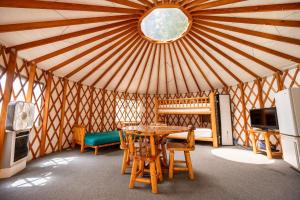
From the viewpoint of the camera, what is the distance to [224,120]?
4.39 m

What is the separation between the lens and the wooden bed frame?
13.6 ft

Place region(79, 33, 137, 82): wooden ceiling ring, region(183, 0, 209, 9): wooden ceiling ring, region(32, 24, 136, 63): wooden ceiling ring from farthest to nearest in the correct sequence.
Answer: region(79, 33, 137, 82): wooden ceiling ring < region(32, 24, 136, 63): wooden ceiling ring < region(183, 0, 209, 9): wooden ceiling ring

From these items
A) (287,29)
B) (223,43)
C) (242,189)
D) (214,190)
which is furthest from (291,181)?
(223,43)

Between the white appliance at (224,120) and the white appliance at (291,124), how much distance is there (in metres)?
1.95

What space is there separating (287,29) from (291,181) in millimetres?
2313

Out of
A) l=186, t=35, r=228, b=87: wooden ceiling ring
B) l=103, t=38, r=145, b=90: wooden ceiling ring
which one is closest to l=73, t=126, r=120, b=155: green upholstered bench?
l=103, t=38, r=145, b=90: wooden ceiling ring

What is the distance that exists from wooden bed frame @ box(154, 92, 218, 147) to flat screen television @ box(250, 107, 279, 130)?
38.1 inches

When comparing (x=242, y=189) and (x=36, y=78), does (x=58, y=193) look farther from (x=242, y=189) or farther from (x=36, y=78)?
(x=36, y=78)

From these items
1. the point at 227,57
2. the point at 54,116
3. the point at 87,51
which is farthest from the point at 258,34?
the point at 54,116

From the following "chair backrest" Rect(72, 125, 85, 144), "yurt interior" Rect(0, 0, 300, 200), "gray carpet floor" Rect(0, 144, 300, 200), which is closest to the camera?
"gray carpet floor" Rect(0, 144, 300, 200)

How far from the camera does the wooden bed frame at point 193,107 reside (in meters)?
4.15

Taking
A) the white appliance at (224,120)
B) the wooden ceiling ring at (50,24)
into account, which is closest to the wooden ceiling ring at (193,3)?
the wooden ceiling ring at (50,24)

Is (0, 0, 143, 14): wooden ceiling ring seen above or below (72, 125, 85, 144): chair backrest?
above

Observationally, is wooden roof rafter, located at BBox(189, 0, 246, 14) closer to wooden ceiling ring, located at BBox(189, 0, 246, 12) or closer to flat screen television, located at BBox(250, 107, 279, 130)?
wooden ceiling ring, located at BBox(189, 0, 246, 12)
